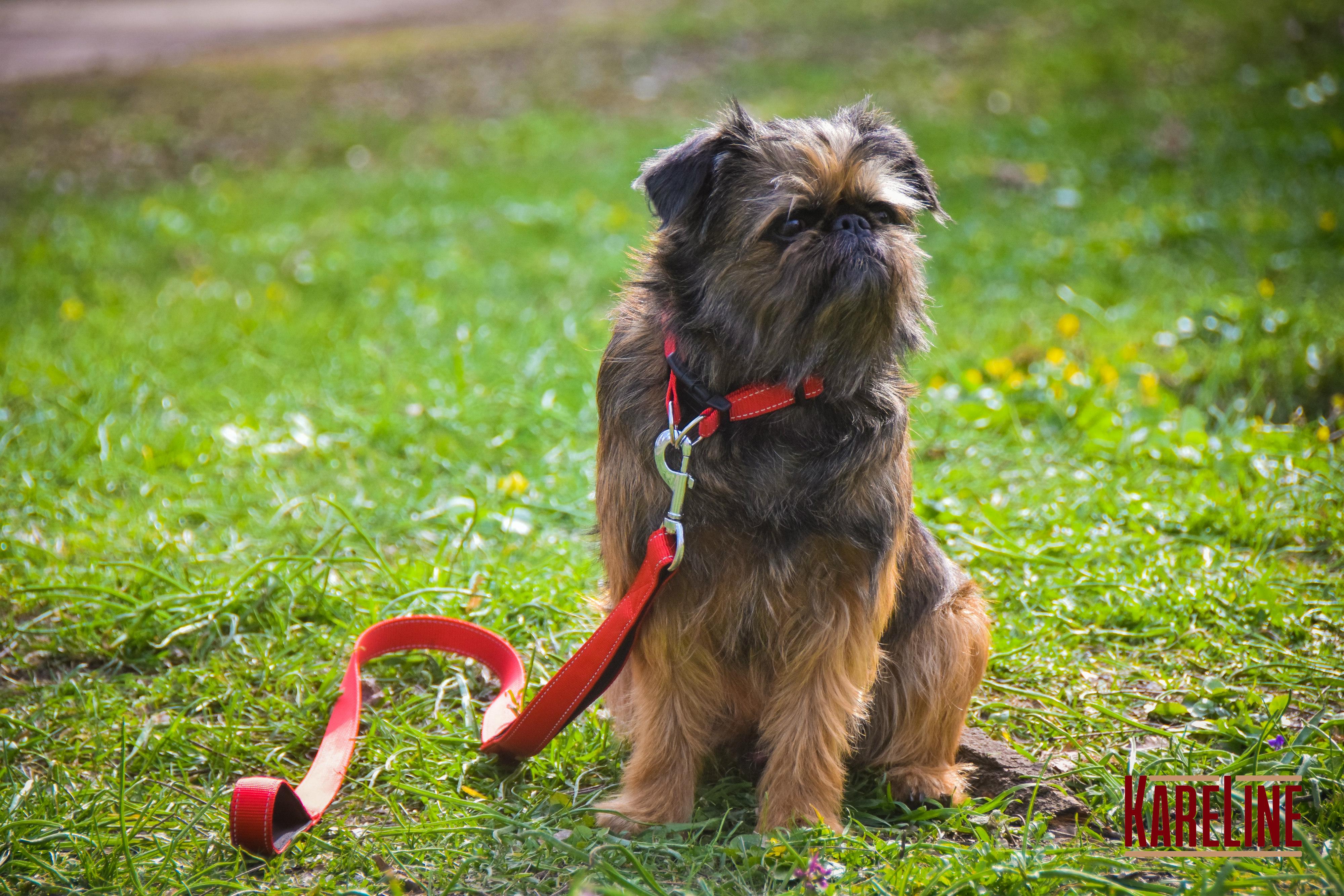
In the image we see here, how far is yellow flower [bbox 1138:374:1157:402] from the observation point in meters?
4.52

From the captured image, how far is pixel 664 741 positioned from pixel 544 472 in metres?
2.02

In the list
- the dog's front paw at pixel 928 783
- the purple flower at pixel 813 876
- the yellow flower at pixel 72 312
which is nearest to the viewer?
the purple flower at pixel 813 876

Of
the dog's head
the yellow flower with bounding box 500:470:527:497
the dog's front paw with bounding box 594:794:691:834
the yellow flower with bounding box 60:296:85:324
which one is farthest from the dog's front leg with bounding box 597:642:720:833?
the yellow flower with bounding box 60:296:85:324

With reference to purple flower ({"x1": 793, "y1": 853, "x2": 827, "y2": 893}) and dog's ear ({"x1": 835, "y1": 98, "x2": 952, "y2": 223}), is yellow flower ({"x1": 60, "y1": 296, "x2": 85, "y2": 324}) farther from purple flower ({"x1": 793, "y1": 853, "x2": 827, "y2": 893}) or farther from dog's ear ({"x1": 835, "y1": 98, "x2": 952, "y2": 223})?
purple flower ({"x1": 793, "y1": 853, "x2": 827, "y2": 893})

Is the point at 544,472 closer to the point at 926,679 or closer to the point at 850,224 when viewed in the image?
the point at 926,679

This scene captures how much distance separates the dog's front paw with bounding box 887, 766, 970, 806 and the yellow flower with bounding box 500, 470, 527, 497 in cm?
201

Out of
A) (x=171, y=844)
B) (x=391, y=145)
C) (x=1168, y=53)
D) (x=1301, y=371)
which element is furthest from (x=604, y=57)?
(x=171, y=844)

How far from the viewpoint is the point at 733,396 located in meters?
2.40

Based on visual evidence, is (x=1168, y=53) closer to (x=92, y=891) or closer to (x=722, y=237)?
(x=722, y=237)

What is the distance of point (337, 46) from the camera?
13.2 meters

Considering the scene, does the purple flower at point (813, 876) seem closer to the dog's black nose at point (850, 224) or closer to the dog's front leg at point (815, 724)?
the dog's front leg at point (815, 724)

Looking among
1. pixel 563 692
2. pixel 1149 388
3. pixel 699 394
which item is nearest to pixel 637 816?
pixel 563 692

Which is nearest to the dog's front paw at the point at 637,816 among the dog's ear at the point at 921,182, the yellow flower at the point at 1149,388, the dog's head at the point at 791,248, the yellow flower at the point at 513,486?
the dog's head at the point at 791,248

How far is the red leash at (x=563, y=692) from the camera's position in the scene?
235cm
